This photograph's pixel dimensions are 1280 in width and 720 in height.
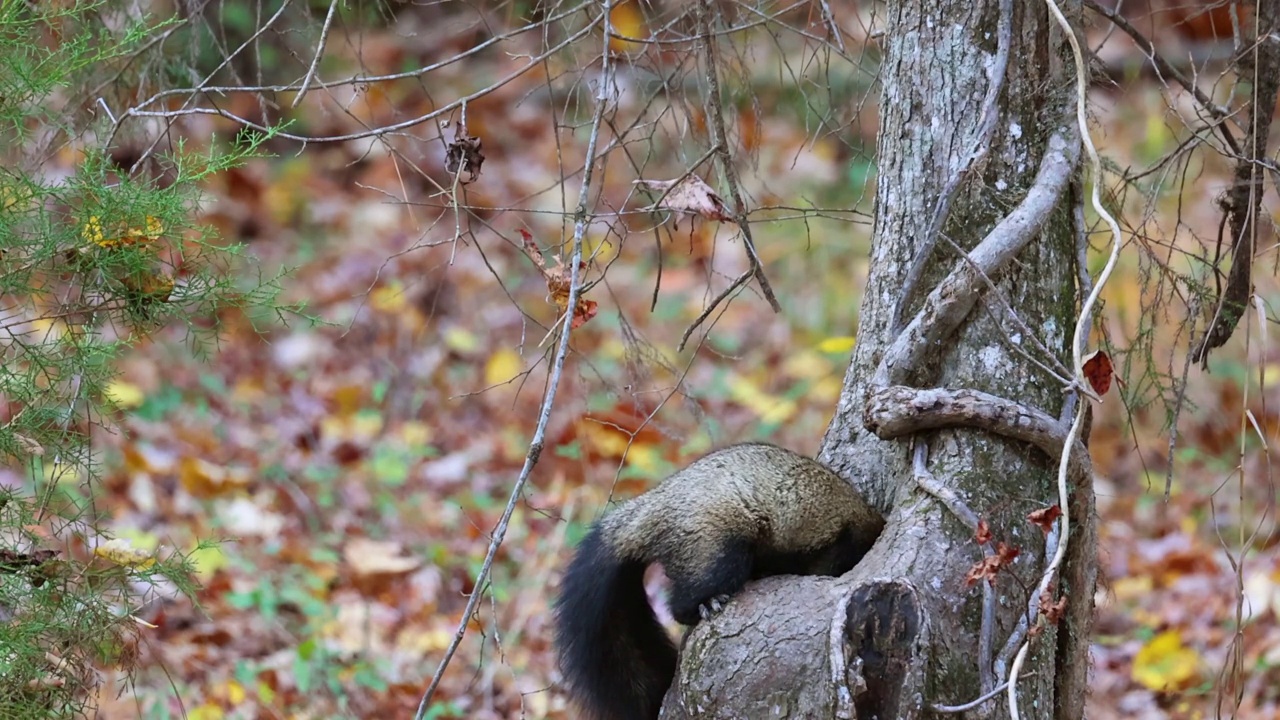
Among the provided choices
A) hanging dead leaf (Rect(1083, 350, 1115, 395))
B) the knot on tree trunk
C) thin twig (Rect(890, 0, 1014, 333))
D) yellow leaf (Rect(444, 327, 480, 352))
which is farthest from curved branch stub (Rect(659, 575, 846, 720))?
yellow leaf (Rect(444, 327, 480, 352))

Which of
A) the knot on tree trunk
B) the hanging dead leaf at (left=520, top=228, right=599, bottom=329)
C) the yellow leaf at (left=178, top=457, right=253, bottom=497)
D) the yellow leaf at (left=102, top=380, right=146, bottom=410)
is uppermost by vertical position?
the yellow leaf at (left=102, top=380, right=146, bottom=410)

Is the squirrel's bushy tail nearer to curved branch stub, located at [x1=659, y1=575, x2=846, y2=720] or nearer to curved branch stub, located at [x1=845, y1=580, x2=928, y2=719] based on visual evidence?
curved branch stub, located at [x1=659, y1=575, x2=846, y2=720]

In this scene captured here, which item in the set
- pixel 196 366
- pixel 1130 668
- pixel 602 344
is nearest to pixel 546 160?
pixel 602 344

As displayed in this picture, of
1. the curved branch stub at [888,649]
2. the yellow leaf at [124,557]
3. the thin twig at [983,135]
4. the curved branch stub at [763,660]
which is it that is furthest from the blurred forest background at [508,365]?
the curved branch stub at [888,649]

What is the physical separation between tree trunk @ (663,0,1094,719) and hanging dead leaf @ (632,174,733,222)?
45 cm

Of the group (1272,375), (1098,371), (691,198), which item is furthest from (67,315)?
(1272,375)

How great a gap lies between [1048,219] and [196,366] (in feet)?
19.0

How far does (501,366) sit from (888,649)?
5.05 meters

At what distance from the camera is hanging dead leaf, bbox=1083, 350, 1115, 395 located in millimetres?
2689

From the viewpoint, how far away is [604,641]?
133 inches

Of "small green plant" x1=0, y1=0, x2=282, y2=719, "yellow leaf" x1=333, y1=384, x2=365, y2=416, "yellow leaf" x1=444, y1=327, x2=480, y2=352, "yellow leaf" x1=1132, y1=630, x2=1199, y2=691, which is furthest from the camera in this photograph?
"yellow leaf" x1=444, y1=327, x2=480, y2=352

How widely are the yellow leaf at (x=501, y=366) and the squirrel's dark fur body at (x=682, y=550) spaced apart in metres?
3.97

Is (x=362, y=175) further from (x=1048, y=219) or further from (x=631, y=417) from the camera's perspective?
(x=1048, y=219)

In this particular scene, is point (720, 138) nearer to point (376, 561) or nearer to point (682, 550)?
point (682, 550)
